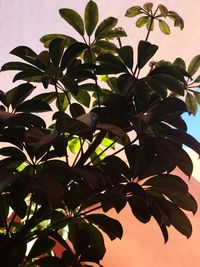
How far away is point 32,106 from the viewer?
94 centimetres

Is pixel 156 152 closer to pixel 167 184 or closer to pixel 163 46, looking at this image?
pixel 167 184

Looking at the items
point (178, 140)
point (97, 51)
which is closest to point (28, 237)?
point (178, 140)

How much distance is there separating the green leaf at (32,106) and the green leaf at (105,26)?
1.15 ft

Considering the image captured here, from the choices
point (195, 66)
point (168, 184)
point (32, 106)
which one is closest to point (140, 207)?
point (168, 184)

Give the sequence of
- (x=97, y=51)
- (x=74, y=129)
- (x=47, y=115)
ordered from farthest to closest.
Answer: (x=47, y=115) < (x=97, y=51) < (x=74, y=129)

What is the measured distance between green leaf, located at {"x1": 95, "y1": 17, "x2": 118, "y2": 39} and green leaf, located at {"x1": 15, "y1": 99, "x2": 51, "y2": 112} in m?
0.35

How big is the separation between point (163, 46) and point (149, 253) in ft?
4.74

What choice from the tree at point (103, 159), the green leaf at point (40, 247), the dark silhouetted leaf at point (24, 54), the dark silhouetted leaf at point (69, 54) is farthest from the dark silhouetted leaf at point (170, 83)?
the green leaf at point (40, 247)

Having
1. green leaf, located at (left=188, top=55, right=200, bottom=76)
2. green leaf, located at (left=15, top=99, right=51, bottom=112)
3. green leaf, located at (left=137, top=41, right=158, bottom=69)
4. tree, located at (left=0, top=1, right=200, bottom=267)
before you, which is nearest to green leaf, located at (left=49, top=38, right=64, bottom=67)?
tree, located at (left=0, top=1, right=200, bottom=267)

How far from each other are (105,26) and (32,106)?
1.32ft

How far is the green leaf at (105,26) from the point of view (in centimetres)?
113

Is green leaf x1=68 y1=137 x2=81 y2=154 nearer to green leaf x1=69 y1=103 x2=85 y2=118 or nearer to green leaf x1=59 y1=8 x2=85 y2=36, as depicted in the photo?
green leaf x1=69 y1=103 x2=85 y2=118

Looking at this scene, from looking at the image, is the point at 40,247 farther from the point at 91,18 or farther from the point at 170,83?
the point at 91,18

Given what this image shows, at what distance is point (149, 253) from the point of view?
7.91ft
